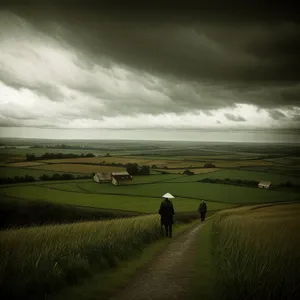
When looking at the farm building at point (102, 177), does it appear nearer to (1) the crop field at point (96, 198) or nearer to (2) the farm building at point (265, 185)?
(1) the crop field at point (96, 198)

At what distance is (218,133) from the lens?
13.0 metres

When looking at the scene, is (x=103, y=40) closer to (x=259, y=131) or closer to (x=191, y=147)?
(x=191, y=147)

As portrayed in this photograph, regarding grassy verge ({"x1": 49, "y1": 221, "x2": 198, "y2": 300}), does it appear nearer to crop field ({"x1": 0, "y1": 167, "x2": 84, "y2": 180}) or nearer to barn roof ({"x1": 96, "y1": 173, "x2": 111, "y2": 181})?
barn roof ({"x1": 96, "y1": 173, "x2": 111, "y2": 181})

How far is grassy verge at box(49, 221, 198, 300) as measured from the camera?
4637 mm

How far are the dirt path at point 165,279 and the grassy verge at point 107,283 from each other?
0.16m

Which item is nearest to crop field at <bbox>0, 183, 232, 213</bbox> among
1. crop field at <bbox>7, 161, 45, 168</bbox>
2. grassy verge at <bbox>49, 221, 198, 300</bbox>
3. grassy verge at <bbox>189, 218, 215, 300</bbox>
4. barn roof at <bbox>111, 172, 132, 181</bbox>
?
barn roof at <bbox>111, 172, 132, 181</bbox>

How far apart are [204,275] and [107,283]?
1.81 metres

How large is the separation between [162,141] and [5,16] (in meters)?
7.38

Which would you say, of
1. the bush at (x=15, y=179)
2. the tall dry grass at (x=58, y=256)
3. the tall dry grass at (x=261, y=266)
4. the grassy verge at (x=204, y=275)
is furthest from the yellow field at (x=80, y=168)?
the tall dry grass at (x=261, y=266)

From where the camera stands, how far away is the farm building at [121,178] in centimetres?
1216

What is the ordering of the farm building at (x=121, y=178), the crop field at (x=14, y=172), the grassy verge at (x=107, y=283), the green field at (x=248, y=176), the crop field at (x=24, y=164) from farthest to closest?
1. the farm building at (x=121, y=178)
2. the crop field at (x=24, y=164)
3. the green field at (x=248, y=176)
4. the crop field at (x=14, y=172)
5. the grassy verge at (x=107, y=283)

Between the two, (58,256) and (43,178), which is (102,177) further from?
(58,256)

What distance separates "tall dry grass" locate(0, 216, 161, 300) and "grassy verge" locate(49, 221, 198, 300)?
164 millimetres

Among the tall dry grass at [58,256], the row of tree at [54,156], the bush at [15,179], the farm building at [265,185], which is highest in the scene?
the row of tree at [54,156]
